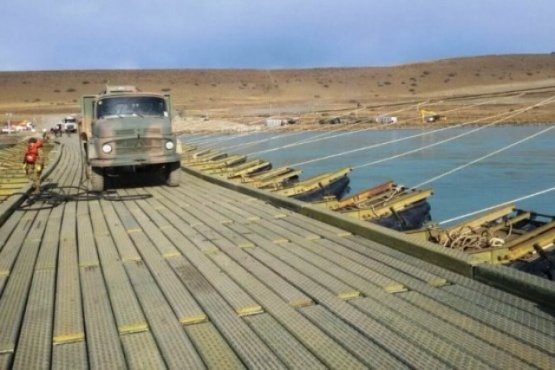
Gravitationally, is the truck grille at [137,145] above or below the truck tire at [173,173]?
above

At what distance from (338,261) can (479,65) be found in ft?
361

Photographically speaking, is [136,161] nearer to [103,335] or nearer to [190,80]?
[103,335]

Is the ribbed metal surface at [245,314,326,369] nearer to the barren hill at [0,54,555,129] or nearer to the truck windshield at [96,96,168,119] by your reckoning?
the truck windshield at [96,96,168,119]

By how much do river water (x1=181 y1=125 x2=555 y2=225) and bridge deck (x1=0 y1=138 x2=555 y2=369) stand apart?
491 cm

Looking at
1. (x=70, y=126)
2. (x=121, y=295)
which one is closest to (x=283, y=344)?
(x=121, y=295)

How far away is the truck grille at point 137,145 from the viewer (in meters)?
11.8

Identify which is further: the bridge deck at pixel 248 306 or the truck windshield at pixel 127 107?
the truck windshield at pixel 127 107

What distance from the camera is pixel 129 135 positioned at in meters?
11.8

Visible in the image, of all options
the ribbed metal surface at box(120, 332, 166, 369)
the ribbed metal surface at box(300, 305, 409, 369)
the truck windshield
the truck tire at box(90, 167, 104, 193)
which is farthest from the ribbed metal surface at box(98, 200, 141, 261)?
the truck windshield

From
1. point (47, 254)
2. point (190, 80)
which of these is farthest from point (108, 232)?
point (190, 80)

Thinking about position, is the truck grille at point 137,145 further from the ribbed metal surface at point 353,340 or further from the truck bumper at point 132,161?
the ribbed metal surface at point 353,340

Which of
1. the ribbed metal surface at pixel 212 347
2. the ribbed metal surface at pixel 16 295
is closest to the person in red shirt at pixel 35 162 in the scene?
the ribbed metal surface at pixel 16 295

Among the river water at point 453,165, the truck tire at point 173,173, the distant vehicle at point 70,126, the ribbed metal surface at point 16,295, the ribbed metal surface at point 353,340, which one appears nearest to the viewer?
the ribbed metal surface at point 353,340

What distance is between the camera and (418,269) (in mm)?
5191
